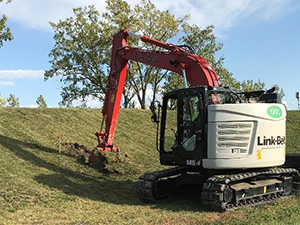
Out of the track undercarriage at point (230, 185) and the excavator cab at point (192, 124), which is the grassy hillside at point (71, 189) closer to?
the track undercarriage at point (230, 185)

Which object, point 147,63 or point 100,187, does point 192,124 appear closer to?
point 147,63

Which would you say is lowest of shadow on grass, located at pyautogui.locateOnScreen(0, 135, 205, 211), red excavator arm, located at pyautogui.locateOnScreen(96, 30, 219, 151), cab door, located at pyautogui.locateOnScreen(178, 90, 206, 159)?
shadow on grass, located at pyautogui.locateOnScreen(0, 135, 205, 211)

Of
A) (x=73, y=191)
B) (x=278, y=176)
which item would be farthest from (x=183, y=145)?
(x=73, y=191)

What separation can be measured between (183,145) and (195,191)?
1.87 meters

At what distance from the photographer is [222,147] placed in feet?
25.2

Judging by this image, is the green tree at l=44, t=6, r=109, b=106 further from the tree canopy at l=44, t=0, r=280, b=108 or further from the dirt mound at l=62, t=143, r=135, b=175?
the dirt mound at l=62, t=143, r=135, b=175

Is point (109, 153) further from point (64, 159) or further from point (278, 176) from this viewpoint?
point (278, 176)

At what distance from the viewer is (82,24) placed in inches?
1282

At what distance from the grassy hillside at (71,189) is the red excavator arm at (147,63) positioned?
171 centimetres

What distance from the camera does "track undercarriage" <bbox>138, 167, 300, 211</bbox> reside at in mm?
7447

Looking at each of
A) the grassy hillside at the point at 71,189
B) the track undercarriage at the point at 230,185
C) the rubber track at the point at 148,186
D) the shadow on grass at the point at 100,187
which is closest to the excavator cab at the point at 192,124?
the rubber track at the point at 148,186

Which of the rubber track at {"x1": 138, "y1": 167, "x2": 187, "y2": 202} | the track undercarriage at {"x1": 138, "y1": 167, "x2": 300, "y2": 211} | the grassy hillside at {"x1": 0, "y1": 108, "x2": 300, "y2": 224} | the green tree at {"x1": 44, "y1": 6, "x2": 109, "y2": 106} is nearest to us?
the grassy hillside at {"x1": 0, "y1": 108, "x2": 300, "y2": 224}

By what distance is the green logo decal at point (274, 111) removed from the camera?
804cm

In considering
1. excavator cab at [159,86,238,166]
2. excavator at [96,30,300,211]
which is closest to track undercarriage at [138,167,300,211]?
excavator at [96,30,300,211]
